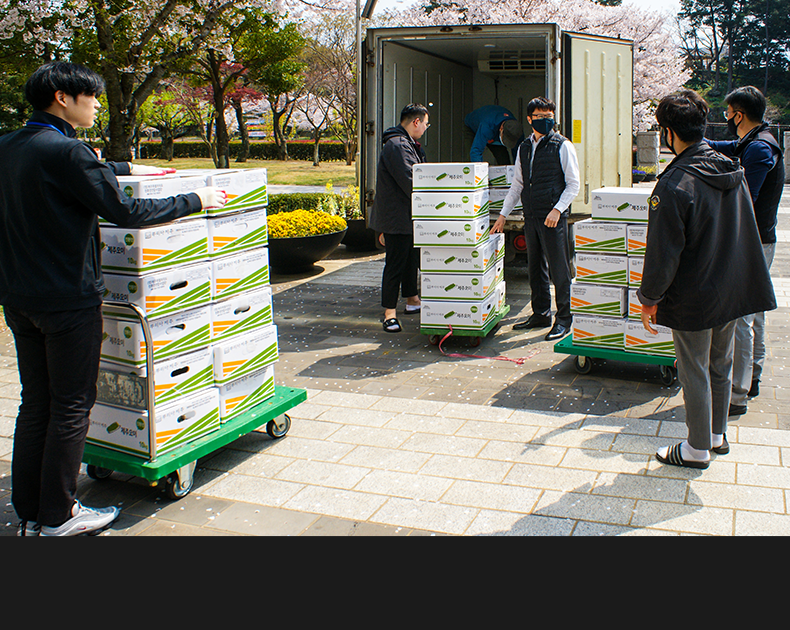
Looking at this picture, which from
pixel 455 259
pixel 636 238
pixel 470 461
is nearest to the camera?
pixel 470 461

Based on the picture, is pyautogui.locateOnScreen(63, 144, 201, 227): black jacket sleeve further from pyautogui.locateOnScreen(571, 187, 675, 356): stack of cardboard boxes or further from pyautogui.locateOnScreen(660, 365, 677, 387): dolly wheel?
pyautogui.locateOnScreen(660, 365, 677, 387): dolly wheel

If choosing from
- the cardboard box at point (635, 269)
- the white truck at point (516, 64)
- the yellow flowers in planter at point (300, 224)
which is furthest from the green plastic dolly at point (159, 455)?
the yellow flowers in planter at point (300, 224)

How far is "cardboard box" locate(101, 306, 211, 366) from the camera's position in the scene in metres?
3.62

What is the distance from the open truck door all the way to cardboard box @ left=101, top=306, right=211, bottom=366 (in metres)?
5.70

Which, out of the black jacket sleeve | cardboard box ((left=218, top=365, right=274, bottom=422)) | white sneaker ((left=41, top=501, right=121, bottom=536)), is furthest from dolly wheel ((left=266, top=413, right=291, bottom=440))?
the black jacket sleeve

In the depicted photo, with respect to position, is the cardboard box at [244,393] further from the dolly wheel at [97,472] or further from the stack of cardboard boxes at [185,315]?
the dolly wheel at [97,472]

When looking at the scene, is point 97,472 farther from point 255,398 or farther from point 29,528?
point 255,398

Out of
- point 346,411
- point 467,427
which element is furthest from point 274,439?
point 467,427

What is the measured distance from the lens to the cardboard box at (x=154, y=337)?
362cm

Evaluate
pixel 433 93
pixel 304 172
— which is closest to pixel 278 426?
pixel 433 93

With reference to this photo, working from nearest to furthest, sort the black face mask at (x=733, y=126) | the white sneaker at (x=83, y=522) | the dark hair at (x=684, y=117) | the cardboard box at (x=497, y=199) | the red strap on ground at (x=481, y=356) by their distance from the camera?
1. the white sneaker at (x=83, y=522)
2. the dark hair at (x=684, y=117)
3. the black face mask at (x=733, y=126)
4. the red strap on ground at (x=481, y=356)
5. the cardboard box at (x=497, y=199)

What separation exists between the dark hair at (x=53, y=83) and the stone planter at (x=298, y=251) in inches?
252

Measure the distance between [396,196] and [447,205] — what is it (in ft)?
3.03

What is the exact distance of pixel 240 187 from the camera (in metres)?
4.11
